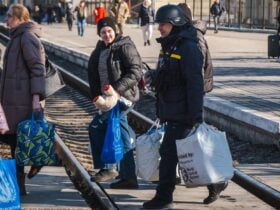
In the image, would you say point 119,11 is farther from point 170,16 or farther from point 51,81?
point 170,16

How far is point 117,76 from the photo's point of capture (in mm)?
8594

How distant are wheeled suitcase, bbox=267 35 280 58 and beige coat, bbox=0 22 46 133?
661 inches

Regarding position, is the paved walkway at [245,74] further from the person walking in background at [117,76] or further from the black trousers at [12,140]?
the black trousers at [12,140]

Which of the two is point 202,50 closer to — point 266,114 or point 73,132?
point 266,114

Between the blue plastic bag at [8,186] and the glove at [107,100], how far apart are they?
137cm

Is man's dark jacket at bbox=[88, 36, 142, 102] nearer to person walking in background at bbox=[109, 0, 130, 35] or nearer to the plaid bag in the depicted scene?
the plaid bag

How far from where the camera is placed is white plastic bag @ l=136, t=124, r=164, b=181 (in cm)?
803

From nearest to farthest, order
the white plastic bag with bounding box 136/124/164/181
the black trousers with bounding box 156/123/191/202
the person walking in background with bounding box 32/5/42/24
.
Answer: the black trousers with bounding box 156/123/191/202 < the white plastic bag with bounding box 136/124/164/181 < the person walking in background with bounding box 32/5/42/24

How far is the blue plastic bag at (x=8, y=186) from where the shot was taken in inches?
274

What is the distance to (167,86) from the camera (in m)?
7.61

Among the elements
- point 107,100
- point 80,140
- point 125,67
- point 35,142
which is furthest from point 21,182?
point 80,140

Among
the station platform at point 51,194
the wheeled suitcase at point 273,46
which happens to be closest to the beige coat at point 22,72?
the station platform at point 51,194

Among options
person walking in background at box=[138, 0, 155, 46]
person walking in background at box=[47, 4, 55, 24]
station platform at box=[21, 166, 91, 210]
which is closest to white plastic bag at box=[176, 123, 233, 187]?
station platform at box=[21, 166, 91, 210]

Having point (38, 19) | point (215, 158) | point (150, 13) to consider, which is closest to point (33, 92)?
point (215, 158)
